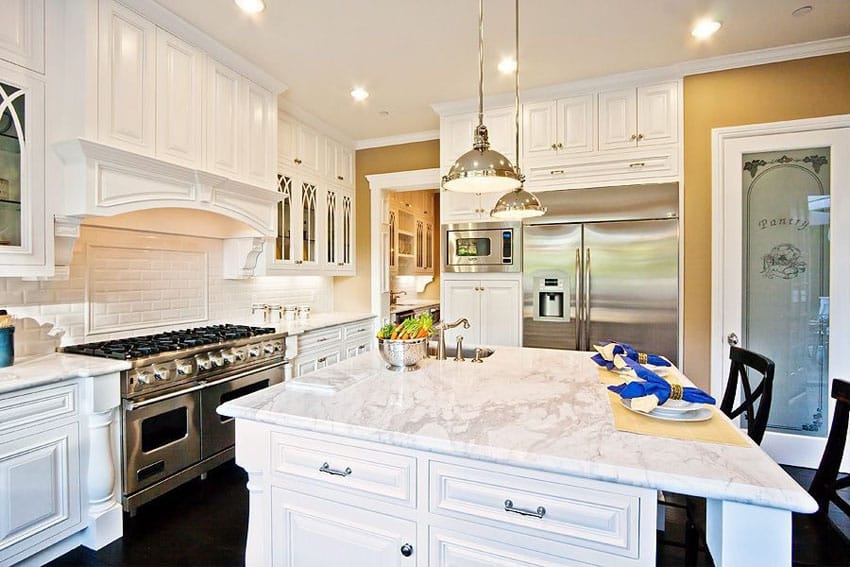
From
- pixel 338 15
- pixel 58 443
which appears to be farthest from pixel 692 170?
pixel 58 443

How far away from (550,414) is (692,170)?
2745mm

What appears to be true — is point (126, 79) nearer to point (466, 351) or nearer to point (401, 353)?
point (401, 353)

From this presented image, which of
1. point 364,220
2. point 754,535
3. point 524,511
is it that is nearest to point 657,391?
point 754,535

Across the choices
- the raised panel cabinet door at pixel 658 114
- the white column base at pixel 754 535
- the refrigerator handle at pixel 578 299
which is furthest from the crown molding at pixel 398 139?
the white column base at pixel 754 535

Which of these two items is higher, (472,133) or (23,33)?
(472,133)

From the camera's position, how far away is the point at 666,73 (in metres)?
3.25

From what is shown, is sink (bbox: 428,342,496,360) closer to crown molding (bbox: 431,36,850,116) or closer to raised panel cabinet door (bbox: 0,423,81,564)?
raised panel cabinet door (bbox: 0,423,81,564)

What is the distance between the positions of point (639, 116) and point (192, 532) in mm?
3999

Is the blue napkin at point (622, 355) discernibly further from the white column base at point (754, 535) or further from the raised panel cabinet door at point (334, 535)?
the raised panel cabinet door at point (334, 535)

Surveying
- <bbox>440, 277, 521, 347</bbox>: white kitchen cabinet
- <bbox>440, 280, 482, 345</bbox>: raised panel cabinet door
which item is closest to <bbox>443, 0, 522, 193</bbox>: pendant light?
<bbox>440, 277, 521, 347</bbox>: white kitchen cabinet

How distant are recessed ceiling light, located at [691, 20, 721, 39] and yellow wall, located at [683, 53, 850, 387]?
543 mm

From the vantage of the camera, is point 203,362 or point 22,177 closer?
point 22,177

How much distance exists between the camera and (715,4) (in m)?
2.45

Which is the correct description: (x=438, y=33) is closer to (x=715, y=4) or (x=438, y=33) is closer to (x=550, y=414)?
(x=715, y=4)
